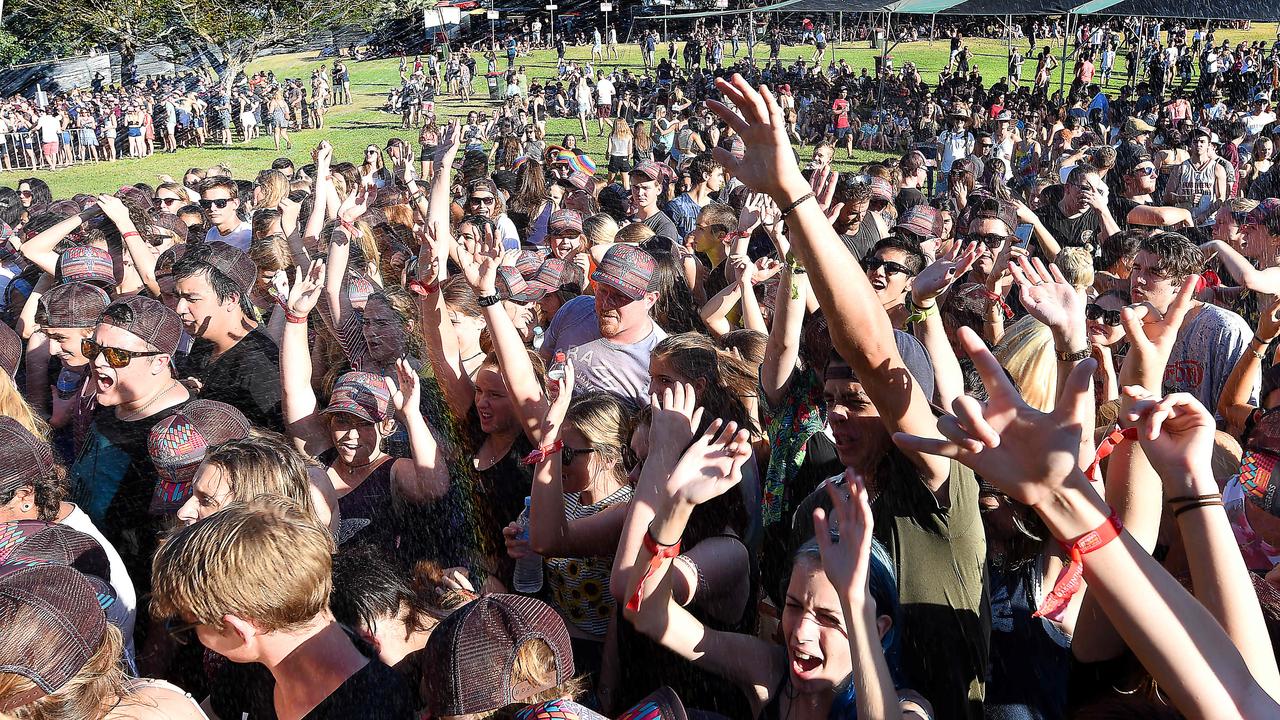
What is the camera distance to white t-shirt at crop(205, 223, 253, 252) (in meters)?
7.66

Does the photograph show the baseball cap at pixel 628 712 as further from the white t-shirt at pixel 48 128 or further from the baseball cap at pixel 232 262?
the white t-shirt at pixel 48 128

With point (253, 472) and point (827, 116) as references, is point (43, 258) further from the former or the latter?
point (827, 116)

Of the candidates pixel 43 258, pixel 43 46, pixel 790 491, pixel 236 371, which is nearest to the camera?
pixel 790 491

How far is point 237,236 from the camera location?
7.71 metres

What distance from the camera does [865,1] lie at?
73.8 ft

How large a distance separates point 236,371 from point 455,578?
A: 2204 millimetres

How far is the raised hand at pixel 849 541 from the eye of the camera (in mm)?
1994

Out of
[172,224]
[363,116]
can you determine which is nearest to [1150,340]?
[172,224]

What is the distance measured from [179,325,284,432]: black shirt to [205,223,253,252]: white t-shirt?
3.14 m

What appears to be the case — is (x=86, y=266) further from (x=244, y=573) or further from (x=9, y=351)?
(x=244, y=573)

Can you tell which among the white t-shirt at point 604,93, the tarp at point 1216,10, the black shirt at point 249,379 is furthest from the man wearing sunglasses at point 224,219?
the white t-shirt at point 604,93

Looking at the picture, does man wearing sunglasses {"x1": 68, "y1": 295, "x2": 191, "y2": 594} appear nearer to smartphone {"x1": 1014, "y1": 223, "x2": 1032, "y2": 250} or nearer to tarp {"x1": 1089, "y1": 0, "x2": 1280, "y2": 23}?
smartphone {"x1": 1014, "y1": 223, "x2": 1032, "y2": 250}

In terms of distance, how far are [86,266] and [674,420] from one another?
4.79 meters

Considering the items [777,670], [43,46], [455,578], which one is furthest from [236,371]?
[43,46]
